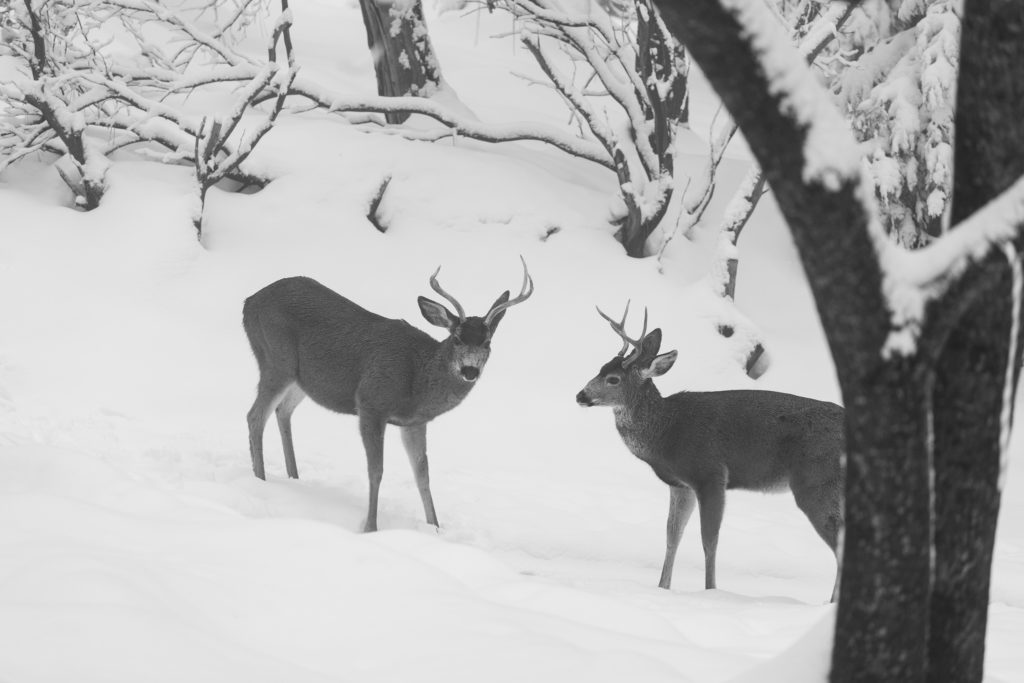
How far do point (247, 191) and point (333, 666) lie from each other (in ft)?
34.2

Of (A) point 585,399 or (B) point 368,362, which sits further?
(B) point 368,362

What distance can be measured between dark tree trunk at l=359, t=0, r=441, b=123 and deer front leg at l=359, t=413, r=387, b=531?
744cm

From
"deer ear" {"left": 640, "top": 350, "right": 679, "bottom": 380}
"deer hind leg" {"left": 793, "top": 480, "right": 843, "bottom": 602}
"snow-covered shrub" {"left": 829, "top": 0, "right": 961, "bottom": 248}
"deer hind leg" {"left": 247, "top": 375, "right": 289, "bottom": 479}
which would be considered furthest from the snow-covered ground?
"snow-covered shrub" {"left": 829, "top": 0, "right": 961, "bottom": 248}


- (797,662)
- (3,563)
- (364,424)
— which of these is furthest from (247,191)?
(797,662)

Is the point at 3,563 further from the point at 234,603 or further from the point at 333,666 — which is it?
the point at 333,666

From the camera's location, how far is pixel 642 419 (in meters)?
7.52

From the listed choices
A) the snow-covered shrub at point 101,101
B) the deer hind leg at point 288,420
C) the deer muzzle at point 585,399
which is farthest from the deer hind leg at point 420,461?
the snow-covered shrub at point 101,101

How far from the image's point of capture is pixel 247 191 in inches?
528

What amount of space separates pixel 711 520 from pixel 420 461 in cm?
207

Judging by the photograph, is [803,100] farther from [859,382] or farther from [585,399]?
[585,399]

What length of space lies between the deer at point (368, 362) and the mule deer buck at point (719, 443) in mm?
873

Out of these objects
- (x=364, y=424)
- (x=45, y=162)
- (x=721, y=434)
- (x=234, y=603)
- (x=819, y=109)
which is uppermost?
(x=819, y=109)

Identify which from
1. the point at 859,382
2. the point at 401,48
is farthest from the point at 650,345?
the point at 401,48

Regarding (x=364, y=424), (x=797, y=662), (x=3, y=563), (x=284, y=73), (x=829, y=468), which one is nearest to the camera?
(x=797, y=662)
